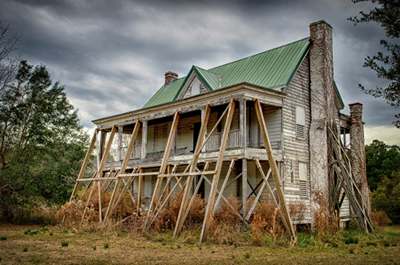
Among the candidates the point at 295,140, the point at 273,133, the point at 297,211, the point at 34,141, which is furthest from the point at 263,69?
the point at 34,141

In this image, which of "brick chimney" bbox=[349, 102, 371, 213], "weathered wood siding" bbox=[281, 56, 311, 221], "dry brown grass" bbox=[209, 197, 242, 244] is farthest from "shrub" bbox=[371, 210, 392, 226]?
"dry brown grass" bbox=[209, 197, 242, 244]

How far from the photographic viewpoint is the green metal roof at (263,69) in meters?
21.8

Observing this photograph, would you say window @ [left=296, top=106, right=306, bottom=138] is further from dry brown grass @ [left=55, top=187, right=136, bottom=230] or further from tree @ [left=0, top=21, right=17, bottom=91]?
tree @ [left=0, top=21, right=17, bottom=91]

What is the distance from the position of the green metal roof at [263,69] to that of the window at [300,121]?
1.72 m

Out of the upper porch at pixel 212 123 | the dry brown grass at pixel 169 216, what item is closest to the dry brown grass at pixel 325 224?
the upper porch at pixel 212 123

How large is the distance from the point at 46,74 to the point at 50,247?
17.0 meters

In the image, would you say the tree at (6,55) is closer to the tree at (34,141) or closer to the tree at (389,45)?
the tree at (34,141)

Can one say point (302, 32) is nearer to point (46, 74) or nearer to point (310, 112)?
point (310, 112)

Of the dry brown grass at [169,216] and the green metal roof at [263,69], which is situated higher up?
the green metal roof at [263,69]

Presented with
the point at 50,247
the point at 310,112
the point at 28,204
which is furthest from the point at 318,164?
the point at 28,204

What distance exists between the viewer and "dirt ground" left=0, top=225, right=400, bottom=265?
10797mm

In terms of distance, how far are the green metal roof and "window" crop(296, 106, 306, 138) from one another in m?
1.72

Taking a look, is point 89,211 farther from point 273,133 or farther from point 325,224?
point 325,224

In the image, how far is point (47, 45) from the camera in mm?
18391
